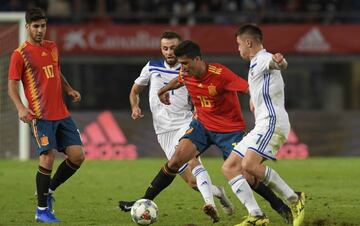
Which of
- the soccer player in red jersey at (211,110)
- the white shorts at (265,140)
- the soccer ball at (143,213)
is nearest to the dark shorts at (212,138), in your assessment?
the soccer player in red jersey at (211,110)

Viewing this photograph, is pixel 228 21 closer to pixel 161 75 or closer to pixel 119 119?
pixel 119 119

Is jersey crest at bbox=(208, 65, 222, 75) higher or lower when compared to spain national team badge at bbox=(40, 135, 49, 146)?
higher

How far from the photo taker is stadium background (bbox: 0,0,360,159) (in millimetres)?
21922

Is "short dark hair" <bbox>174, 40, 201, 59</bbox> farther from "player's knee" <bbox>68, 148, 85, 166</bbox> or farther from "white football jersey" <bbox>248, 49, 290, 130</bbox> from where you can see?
"player's knee" <bbox>68, 148, 85, 166</bbox>

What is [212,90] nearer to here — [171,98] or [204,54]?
[171,98]

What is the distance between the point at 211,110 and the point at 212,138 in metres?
0.29

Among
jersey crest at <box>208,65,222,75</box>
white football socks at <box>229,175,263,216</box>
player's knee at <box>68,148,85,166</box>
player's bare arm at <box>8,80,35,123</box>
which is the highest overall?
jersey crest at <box>208,65,222,75</box>

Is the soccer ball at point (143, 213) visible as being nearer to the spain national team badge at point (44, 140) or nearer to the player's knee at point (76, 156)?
the player's knee at point (76, 156)

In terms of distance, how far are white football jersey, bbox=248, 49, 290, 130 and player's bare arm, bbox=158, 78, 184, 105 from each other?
1.30 meters

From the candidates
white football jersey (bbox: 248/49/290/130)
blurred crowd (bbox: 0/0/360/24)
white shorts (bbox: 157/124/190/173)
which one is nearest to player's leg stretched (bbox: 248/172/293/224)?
white football jersey (bbox: 248/49/290/130)

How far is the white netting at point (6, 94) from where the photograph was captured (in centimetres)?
2061

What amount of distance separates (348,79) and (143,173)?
37.6ft

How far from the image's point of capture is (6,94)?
20719 mm

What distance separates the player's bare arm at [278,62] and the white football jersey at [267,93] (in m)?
0.17
